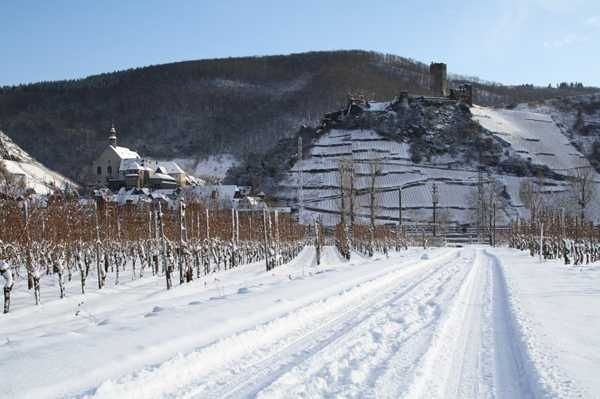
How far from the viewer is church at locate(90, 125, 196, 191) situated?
112750mm

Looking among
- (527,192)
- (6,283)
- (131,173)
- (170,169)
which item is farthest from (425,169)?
(6,283)

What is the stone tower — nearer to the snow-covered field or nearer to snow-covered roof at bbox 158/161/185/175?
snow-covered roof at bbox 158/161/185/175

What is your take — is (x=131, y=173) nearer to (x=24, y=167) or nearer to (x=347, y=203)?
(x=24, y=167)

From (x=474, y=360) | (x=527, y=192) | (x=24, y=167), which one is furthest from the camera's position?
(x=24, y=167)

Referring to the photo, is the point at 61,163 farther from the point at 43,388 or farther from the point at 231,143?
the point at 43,388

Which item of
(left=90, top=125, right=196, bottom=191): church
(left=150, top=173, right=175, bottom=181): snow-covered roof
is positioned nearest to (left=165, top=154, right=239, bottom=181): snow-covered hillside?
(left=90, top=125, right=196, bottom=191): church

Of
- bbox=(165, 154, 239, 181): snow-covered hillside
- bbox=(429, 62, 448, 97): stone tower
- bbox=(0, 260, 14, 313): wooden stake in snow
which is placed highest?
A: bbox=(429, 62, 448, 97): stone tower

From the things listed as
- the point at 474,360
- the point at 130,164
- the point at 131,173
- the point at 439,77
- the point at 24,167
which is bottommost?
the point at 474,360

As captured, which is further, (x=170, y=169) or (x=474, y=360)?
(x=170, y=169)

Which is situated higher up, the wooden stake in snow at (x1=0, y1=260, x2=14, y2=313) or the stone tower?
the stone tower

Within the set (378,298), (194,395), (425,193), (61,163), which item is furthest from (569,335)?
(61,163)

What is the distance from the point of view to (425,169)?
11512cm

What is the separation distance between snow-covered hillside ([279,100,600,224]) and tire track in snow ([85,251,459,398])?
8116 cm

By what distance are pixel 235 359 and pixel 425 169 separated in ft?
363
